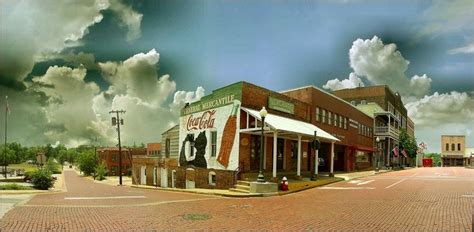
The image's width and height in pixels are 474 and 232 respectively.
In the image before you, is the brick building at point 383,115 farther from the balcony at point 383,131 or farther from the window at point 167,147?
the window at point 167,147

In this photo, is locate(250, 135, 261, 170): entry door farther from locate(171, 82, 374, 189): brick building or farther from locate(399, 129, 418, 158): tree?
locate(399, 129, 418, 158): tree

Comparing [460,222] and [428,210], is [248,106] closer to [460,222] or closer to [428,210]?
[428,210]

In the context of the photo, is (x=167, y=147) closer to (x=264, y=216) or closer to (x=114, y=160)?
(x=264, y=216)

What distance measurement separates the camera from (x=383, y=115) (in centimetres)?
4759

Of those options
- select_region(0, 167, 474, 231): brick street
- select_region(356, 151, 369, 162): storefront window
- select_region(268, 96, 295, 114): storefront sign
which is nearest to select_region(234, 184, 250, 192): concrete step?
select_region(0, 167, 474, 231): brick street

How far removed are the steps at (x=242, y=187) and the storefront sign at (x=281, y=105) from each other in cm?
527

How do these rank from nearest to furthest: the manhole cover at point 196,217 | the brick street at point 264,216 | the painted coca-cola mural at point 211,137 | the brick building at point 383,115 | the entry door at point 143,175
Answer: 1. the brick street at point 264,216
2. the manhole cover at point 196,217
3. the painted coca-cola mural at point 211,137
4. the entry door at point 143,175
5. the brick building at point 383,115

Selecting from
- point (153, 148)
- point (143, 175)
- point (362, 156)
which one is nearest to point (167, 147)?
point (143, 175)

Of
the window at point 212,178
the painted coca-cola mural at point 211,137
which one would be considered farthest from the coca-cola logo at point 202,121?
the window at point 212,178

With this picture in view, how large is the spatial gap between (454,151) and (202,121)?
2603 inches

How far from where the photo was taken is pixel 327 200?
14.0 m

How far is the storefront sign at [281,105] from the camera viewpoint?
2255cm

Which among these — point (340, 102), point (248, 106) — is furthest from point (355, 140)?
point (248, 106)

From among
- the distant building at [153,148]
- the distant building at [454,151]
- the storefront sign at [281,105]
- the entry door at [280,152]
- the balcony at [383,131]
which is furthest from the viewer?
the distant building at [454,151]
